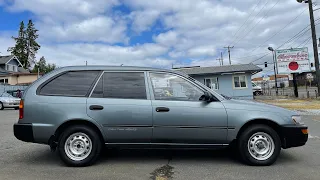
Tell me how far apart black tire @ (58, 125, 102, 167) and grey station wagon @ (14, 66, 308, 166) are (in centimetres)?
2

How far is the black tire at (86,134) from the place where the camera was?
17.5ft

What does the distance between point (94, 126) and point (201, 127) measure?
187 cm

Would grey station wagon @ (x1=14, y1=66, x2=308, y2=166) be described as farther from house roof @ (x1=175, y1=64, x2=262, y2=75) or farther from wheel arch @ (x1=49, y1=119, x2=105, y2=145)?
house roof @ (x1=175, y1=64, x2=262, y2=75)

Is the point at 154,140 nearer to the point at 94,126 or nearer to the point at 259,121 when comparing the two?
the point at 94,126

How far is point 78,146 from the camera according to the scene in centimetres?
539

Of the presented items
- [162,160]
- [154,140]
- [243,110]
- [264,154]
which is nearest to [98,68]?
[154,140]

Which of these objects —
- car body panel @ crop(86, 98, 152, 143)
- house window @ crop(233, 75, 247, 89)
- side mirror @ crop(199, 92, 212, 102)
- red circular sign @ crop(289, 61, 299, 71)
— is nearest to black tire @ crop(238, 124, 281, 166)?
side mirror @ crop(199, 92, 212, 102)

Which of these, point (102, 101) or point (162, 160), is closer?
point (102, 101)

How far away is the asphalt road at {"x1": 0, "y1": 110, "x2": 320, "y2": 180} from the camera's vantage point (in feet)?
16.1

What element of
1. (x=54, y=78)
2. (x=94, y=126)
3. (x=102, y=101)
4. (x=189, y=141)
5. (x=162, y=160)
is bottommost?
(x=162, y=160)

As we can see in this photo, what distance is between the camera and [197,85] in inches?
219

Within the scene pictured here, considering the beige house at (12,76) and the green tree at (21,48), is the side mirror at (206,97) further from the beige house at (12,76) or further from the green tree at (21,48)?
the green tree at (21,48)

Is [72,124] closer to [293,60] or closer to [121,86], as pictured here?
[121,86]

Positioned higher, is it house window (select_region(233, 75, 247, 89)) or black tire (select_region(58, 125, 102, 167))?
house window (select_region(233, 75, 247, 89))
